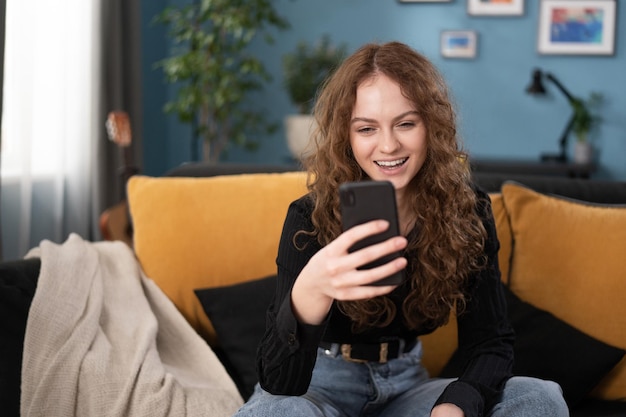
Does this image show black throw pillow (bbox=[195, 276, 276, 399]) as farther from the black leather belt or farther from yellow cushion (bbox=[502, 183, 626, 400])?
yellow cushion (bbox=[502, 183, 626, 400])

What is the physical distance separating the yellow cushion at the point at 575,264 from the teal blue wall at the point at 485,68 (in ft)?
9.49

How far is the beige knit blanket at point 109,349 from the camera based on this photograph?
165 cm

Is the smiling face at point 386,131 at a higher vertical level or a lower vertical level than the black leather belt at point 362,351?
higher

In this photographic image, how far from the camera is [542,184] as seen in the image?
2188mm

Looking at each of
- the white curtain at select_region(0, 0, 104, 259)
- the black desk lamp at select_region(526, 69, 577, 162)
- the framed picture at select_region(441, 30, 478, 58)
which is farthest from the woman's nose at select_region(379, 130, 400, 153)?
the framed picture at select_region(441, 30, 478, 58)

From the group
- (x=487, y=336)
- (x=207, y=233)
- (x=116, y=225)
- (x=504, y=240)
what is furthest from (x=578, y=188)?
(x=116, y=225)

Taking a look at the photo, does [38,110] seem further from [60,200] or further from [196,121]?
[196,121]

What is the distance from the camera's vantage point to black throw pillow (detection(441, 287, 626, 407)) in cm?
173

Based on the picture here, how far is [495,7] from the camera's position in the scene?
196 inches

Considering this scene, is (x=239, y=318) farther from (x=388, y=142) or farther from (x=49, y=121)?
(x=49, y=121)

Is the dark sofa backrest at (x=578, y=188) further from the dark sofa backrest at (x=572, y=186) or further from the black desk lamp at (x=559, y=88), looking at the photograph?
the black desk lamp at (x=559, y=88)

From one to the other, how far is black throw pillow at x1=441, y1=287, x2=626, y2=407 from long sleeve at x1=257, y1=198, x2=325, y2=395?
21.1 inches

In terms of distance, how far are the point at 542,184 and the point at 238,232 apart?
81 centimetres

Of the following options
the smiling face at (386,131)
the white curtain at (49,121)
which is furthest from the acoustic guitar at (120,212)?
the smiling face at (386,131)
